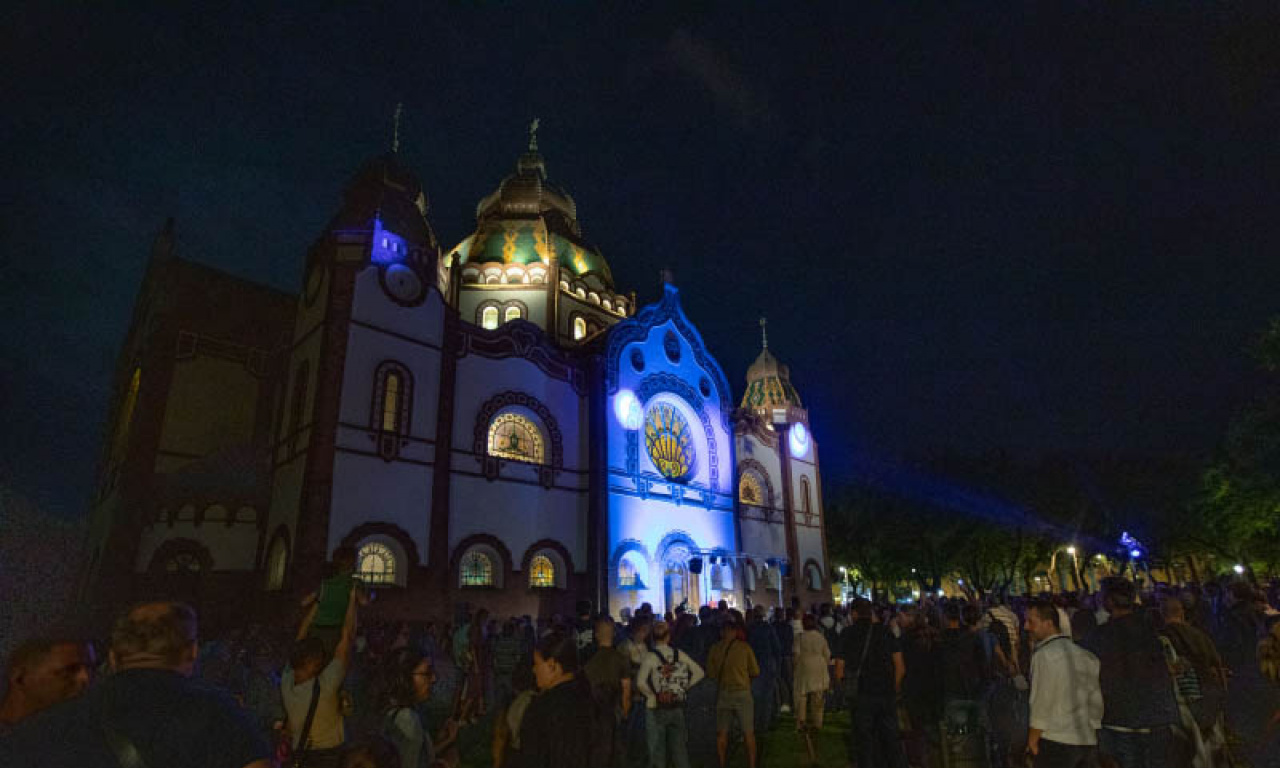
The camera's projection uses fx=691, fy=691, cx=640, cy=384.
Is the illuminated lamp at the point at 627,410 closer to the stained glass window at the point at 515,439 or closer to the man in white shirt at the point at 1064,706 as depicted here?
the stained glass window at the point at 515,439

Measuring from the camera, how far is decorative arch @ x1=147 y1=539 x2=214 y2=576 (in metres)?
21.1

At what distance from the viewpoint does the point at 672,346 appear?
33000 mm

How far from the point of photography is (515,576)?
2372cm

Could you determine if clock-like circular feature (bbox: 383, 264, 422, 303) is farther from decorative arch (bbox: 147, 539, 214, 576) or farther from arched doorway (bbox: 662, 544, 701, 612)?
arched doorway (bbox: 662, 544, 701, 612)

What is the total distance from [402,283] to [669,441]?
45.0 feet

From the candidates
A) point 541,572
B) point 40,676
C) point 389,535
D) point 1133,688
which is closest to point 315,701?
point 40,676

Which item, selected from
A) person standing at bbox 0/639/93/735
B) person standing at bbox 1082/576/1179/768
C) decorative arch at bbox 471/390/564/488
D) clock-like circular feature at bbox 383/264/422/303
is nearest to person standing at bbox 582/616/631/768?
person standing at bbox 1082/576/1179/768

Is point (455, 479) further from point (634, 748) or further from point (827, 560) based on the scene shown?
point (827, 560)

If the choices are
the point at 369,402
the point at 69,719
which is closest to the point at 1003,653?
the point at 69,719

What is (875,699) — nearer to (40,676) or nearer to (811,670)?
(811,670)

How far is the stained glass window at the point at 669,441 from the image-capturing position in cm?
3052

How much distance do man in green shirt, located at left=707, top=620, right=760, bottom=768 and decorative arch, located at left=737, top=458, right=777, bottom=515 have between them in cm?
2691

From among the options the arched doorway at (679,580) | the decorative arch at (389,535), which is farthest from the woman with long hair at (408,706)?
the arched doorway at (679,580)

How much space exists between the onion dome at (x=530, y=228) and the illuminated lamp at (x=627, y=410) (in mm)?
9230
